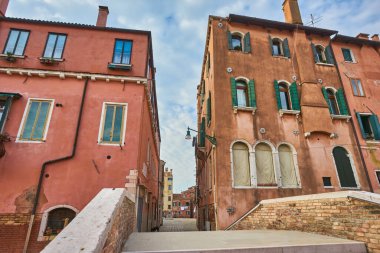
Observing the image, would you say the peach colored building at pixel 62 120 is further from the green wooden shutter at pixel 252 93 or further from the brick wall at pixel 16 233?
the green wooden shutter at pixel 252 93

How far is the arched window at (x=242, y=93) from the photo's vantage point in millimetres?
11320

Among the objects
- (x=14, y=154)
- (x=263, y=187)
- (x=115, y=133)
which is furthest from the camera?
(x=263, y=187)

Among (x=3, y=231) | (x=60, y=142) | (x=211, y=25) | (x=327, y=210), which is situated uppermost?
(x=211, y=25)

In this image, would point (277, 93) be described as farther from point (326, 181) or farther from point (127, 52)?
point (127, 52)

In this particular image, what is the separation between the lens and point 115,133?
9.05m

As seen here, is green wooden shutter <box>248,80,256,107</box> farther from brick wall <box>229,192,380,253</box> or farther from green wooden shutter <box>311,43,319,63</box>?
brick wall <box>229,192,380,253</box>

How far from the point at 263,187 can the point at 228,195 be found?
1712 mm

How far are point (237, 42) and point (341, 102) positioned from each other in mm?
6862

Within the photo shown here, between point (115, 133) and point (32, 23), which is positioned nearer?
point (115, 133)

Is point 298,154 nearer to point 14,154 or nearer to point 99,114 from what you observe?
point 99,114

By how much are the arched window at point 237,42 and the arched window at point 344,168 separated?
24.5 ft

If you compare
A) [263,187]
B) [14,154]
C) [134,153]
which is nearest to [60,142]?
[14,154]

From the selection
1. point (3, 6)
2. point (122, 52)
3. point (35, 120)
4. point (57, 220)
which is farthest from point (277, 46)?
point (3, 6)

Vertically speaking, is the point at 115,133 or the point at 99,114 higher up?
the point at 99,114
